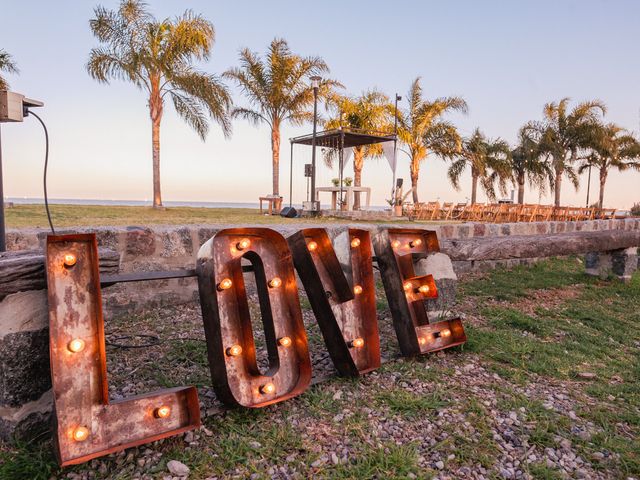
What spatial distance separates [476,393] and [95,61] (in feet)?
52.0

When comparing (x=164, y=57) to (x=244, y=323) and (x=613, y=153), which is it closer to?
(x=244, y=323)

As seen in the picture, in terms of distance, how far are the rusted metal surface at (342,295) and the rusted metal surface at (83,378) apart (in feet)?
3.22

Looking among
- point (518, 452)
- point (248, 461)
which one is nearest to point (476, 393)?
point (518, 452)

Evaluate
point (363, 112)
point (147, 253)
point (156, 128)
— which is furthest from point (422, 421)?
point (363, 112)

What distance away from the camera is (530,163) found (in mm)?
27016

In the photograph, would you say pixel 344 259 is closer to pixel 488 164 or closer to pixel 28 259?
pixel 28 259

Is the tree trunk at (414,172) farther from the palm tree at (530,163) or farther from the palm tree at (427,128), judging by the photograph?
the palm tree at (530,163)

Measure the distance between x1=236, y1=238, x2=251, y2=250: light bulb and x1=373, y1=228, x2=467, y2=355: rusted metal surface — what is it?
112 cm

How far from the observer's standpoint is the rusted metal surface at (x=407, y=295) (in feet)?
9.93

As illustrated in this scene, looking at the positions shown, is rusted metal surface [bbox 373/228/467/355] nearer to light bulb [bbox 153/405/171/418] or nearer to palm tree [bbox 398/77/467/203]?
light bulb [bbox 153/405/171/418]

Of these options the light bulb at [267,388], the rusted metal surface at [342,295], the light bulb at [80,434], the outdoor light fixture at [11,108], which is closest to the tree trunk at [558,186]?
the rusted metal surface at [342,295]

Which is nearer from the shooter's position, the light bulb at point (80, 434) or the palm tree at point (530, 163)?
the light bulb at point (80, 434)

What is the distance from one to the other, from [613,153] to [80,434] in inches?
1482

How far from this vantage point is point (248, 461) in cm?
186
